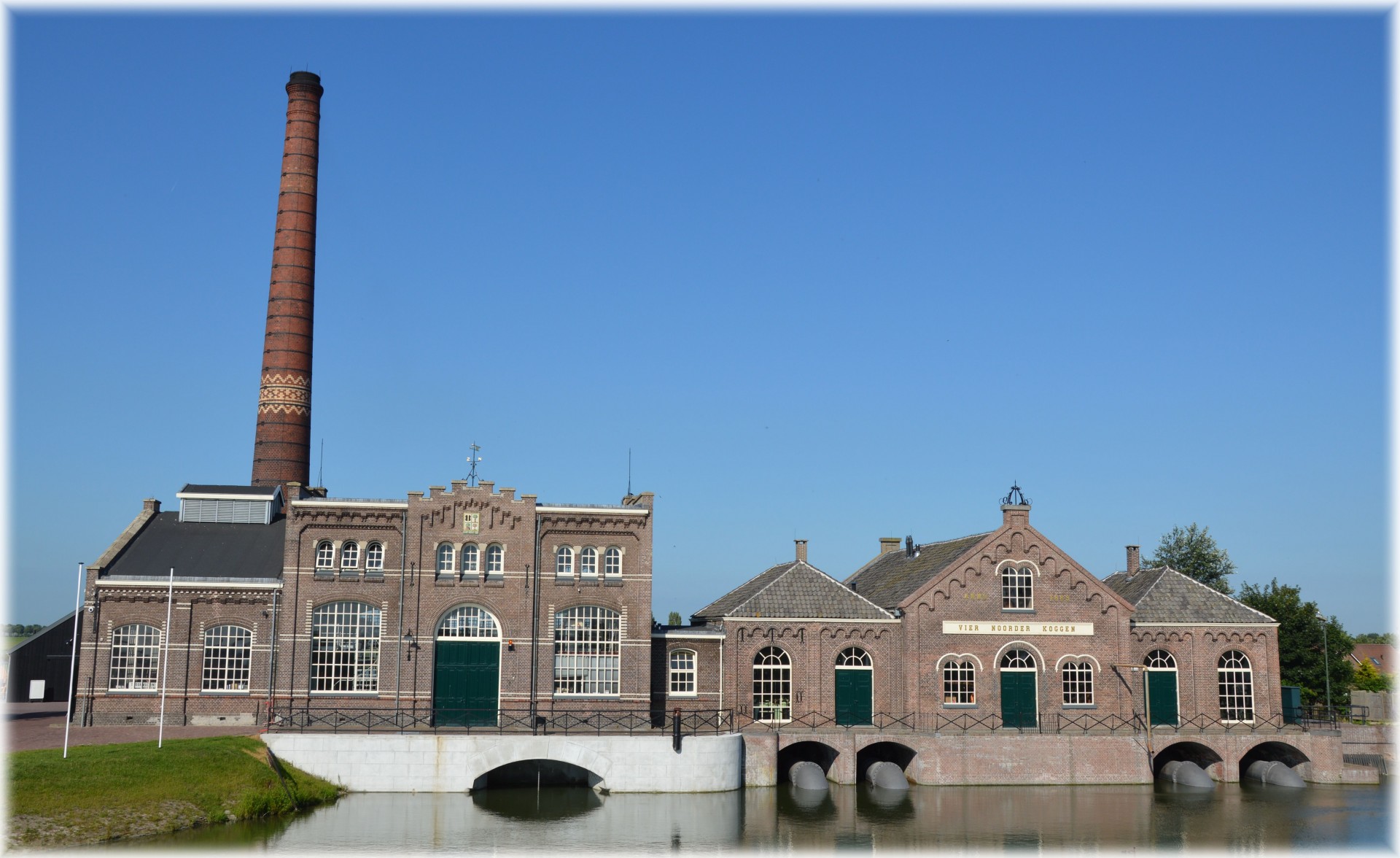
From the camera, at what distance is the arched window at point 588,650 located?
44562 millimetres

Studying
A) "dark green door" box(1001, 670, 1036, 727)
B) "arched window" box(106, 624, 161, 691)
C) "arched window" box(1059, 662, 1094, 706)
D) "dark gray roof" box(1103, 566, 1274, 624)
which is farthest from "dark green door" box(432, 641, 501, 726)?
"dark gray roof" box(1103, 566, 1274, 624)

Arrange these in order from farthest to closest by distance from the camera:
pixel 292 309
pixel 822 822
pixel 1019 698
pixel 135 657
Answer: pixel 292 309 < pixel 1019 698 < pixel 135 657 < pixel 822 822

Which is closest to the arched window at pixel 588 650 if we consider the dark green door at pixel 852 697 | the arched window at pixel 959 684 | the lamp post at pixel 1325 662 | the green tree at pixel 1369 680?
the dark green door at pixel 852 697

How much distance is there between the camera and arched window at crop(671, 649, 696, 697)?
4619cm

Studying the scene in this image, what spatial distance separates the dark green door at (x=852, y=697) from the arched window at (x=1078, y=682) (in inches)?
279

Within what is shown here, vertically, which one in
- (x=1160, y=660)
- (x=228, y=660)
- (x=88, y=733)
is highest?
(x=1160, y=660)

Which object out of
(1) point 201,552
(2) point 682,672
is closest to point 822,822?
(2) point 682,672

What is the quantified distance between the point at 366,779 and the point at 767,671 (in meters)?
14.5

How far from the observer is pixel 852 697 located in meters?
46.1

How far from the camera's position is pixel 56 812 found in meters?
30.7

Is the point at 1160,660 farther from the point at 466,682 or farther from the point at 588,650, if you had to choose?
the point at 466,682

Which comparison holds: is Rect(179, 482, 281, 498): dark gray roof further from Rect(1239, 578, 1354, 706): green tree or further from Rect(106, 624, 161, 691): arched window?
Rect(1239, 578, 1354, 706): green tree

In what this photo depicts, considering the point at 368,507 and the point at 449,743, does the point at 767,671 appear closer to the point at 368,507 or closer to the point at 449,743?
the point at 449,743

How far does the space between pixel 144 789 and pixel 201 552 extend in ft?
48.7
